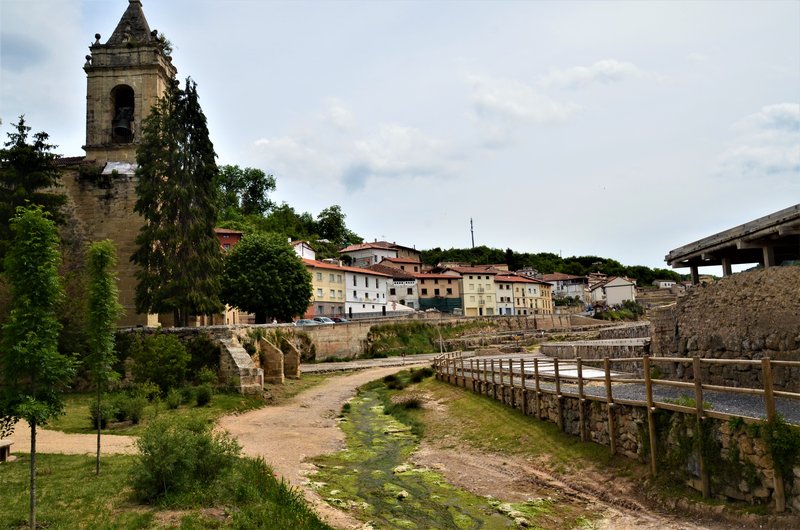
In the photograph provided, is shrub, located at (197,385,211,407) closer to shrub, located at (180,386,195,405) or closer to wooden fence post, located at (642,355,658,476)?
shrub, located at (180,386,195,405)

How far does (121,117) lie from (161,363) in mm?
19669

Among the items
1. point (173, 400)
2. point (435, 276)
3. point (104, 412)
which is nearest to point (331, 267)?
point (435, 276)

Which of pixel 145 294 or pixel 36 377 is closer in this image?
pixel 36 377

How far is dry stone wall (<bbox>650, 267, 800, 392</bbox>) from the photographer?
13.1m

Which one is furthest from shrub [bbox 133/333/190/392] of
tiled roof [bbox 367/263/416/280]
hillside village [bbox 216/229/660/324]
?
tiled roof [bbox 367/263/416/280]

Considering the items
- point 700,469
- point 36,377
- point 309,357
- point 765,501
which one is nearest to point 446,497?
point 700,469

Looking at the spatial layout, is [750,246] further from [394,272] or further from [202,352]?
[394,272]

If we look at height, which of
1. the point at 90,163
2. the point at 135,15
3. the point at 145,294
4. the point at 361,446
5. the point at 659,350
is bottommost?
the point at 361,446

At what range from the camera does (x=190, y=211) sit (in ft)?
103

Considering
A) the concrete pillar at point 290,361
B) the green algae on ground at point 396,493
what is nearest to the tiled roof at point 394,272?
the concrete pillar at point 290,361

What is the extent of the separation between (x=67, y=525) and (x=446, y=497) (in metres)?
7.24

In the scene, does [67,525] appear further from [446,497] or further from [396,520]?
[446,497]

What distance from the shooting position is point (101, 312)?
13.1 meters

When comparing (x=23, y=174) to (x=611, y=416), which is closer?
(x=611, y=416)
